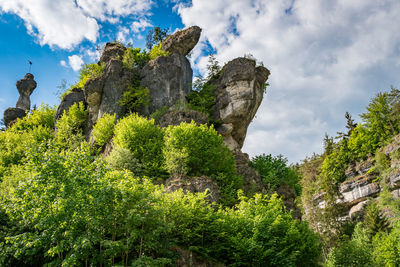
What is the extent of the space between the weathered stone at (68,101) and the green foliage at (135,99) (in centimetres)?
907

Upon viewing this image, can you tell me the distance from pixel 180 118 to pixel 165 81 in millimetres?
9674

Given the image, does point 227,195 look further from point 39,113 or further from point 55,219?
point 39,113

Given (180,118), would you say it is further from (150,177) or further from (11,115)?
(11,115)

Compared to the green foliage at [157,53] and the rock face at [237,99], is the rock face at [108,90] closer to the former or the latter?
the green foliage at [157,53]

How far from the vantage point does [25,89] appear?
6631 centimetres

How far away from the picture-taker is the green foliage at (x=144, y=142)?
30.5 metres

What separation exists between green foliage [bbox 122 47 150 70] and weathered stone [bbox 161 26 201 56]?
384cm

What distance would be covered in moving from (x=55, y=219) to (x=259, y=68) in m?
40.2

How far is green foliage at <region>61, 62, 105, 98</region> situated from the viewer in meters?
45.6

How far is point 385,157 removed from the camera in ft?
182

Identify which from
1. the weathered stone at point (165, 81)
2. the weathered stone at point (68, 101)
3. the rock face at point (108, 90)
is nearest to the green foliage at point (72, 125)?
the weathered stone at point (68, 101)

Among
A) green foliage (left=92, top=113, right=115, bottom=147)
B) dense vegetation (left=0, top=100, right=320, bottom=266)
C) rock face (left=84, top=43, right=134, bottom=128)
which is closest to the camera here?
dense vegetation (left=0, top=100, right=320, bottom=266)

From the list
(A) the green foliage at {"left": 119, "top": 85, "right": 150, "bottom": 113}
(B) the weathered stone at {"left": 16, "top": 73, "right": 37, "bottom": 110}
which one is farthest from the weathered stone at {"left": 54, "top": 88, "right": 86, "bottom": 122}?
(B) the weathered stone at {"left": 16, "top": 73, "right": 37, "bottom": 110}

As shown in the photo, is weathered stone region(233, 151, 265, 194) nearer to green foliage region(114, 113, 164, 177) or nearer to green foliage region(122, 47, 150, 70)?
green foliage region(114, 113, 164, 177)
